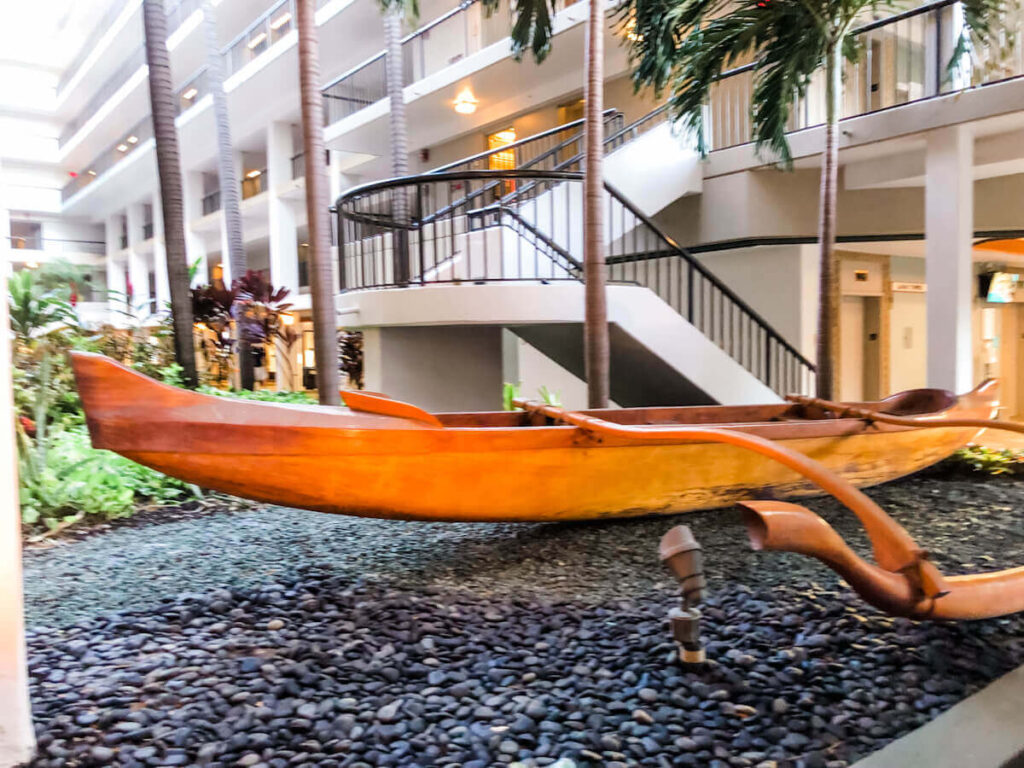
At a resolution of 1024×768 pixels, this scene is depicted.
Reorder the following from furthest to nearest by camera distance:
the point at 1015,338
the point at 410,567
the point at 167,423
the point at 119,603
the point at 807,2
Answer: the point at 1015,338 → the point at 807,2 → the point at 410,567 → the point at 119,603 → the point at 167,423

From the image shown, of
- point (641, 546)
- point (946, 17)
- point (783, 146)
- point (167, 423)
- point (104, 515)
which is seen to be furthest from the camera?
point (946, 17)

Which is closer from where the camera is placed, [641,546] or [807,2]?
[641,546]

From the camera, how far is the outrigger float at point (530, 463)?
2.20 m

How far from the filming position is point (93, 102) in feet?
90.0

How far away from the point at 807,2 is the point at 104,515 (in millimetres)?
6854

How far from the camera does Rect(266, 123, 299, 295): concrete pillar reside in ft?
59.6

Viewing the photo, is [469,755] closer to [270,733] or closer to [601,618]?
[270,733]

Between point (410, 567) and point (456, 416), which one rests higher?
point (456, 416)

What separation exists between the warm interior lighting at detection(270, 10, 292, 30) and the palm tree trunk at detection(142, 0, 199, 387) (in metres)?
12.3

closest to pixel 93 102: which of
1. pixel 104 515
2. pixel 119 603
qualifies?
pixel 104 515

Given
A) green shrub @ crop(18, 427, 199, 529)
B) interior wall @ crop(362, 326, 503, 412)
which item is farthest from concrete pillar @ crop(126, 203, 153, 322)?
green shrub @ crop(18, 427, 199, 529)

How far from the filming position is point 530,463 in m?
3.33

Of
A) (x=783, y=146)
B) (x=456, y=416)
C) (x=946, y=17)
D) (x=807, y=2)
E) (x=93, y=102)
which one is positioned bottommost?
(x=456, y=416)

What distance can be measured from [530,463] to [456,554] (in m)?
0.76
